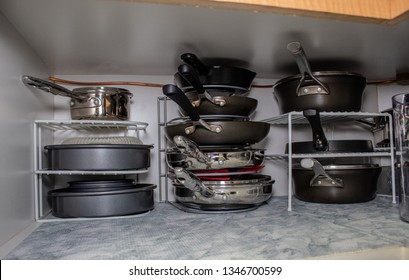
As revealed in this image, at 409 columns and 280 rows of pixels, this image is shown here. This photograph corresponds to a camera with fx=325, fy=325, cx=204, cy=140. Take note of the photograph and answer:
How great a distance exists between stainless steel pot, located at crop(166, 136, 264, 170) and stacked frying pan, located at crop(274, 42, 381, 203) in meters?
0.18

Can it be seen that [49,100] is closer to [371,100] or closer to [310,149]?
[310,149]

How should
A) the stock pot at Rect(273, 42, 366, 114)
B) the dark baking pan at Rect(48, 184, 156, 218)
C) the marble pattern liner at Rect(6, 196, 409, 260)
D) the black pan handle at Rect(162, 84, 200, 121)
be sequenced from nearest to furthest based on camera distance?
the marble pattern liner at Rect(6, 196, 409, 260) → the black pan handle at Rect(162, 84, 200, 121) → the dark baking pan at Rect(48, 184, 156, 218) → the stock pot at Rect(273, 42, 366, 114)

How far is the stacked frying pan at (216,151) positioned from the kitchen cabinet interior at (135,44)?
0.09 metres

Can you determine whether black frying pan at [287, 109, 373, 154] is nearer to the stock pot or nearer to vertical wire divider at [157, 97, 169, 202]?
the stock pot

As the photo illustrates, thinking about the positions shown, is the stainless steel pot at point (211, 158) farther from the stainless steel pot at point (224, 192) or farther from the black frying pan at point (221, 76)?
the black frying pan at point (221, 76)

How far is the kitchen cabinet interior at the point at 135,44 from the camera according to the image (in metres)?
0.61

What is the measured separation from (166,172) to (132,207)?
0.80ft

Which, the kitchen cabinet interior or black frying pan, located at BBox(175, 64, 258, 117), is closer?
the kitchen cabinet interior

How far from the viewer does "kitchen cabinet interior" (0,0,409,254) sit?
0.61m

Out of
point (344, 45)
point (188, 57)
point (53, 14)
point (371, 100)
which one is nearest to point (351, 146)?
point (344, 45)

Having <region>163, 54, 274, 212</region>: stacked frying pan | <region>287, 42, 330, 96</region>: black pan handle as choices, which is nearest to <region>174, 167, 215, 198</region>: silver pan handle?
<region>163, 54, 274, 212</region>: stacked frying pan

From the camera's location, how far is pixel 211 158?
0.77 meters

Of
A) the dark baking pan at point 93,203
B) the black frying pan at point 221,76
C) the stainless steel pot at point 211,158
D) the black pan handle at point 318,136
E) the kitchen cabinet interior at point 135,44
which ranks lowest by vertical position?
the dark baking pan at point 93,203

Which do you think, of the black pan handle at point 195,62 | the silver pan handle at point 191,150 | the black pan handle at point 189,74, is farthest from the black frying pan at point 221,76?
the silver pan handle at point 191,150
